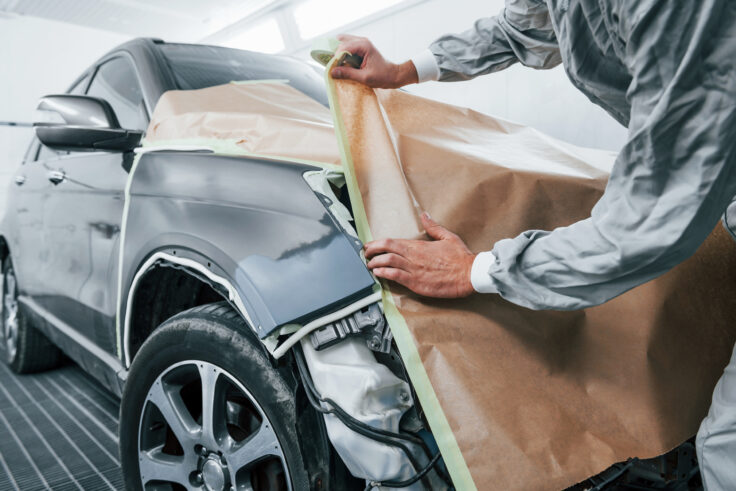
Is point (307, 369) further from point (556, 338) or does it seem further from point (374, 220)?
point (556, 338)

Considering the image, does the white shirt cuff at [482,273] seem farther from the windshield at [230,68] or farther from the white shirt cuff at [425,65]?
the windshield at [230,68]

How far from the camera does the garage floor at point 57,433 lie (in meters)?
1.85

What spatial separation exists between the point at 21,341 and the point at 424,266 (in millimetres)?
2782

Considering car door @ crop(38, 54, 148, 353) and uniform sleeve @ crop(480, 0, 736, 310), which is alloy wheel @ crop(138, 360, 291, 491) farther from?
uniform sleeve @ crop(480, 0, 736, 310)

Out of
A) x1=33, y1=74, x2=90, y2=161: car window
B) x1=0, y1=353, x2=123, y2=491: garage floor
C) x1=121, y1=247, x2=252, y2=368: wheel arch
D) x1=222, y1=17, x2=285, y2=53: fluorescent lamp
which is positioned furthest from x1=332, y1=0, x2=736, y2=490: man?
x1=222, y1=17, x2=285, y2=53: fluorescent lamp

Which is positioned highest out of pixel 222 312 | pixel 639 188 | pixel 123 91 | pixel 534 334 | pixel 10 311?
pixel 123 91

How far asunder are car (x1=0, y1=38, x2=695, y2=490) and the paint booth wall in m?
6.93

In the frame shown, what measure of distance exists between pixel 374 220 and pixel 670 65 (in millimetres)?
530

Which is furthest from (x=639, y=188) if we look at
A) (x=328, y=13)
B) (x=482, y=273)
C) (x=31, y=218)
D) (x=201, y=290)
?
(x=328, y=13)

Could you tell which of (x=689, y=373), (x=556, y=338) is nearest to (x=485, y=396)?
(x=556, y=338)

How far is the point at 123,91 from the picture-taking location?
1938 mm

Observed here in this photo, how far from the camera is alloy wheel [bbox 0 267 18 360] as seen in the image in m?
2.91

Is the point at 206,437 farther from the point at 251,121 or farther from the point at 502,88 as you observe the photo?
the point at 502,88

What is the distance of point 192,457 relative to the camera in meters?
1.21
